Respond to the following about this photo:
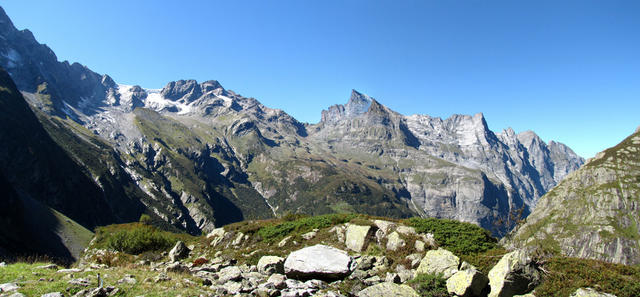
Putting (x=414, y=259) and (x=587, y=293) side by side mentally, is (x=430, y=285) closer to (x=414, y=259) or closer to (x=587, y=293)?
(x=414, y=259)

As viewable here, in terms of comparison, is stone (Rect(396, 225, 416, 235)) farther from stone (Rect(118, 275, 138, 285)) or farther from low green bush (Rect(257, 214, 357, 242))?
stone (Rect(118, 275, 138, 285))

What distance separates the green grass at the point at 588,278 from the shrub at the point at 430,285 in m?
4.39

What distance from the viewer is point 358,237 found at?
25.2 meters

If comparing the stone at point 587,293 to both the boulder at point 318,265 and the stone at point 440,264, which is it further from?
the boulder at point 318,265

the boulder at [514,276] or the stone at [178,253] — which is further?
the stone at [178,253]

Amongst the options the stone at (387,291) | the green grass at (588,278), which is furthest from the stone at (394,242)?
the green grass at (588,278)

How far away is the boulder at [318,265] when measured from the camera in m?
17.6

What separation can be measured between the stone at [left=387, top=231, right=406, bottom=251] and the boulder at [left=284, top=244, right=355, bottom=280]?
5354mm

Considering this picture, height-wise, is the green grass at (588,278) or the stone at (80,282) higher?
the green grass at (588,278)

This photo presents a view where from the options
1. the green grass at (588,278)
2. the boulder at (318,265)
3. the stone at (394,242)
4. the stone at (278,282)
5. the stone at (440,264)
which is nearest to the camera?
the green grass at (588,278)

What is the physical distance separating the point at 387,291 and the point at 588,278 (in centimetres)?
1010

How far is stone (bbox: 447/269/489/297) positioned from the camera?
14.3 meters

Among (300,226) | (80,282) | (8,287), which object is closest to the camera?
(8,287)

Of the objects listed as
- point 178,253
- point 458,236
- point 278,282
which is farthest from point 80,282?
point 458,236
